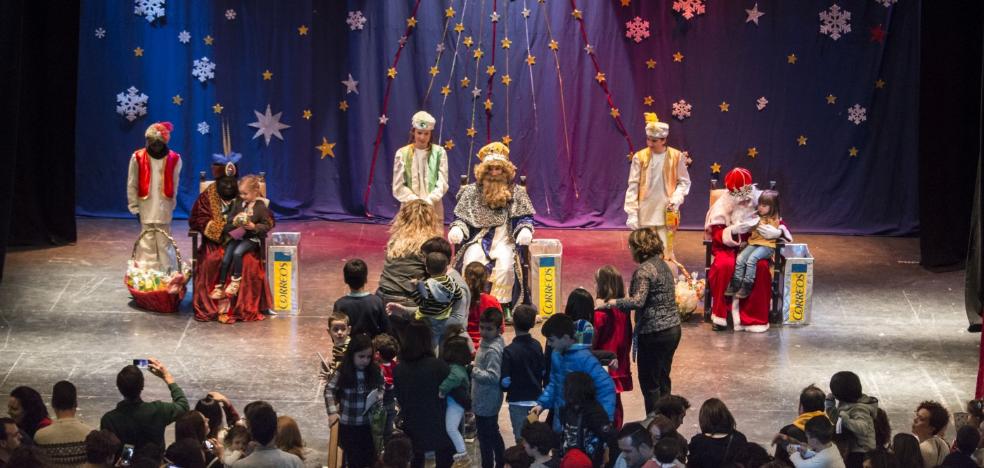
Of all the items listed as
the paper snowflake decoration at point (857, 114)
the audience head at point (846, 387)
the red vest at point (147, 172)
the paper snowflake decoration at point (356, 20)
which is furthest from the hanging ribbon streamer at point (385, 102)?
the audience head at point (846, 387)

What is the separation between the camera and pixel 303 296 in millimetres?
10211

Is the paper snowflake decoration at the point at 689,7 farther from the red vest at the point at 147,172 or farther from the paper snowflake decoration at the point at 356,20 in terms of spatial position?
the red vest at the point at 147,172

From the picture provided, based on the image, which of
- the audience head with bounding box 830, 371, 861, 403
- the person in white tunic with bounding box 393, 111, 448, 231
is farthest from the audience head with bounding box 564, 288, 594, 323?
the person in white tunic with bounding box 393, 111, 448, 231

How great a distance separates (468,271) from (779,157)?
628 cm

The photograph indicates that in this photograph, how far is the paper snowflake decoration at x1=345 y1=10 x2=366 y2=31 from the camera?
1302 centimetres

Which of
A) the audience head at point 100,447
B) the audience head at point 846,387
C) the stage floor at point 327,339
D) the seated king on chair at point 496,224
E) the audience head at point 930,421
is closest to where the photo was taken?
the audience head at point 100,447

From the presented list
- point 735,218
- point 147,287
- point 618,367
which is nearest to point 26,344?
point 147,287

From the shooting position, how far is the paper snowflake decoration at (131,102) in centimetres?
1305

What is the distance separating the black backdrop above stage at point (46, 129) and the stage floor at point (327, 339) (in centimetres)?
33

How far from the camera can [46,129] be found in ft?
39.1

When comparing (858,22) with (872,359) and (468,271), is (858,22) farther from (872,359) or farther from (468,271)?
(468,271)

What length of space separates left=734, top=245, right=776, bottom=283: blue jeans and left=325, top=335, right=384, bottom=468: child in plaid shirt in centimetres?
384

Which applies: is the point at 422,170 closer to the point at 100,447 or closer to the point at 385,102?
the point at 385,102

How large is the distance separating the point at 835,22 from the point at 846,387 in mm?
7336
